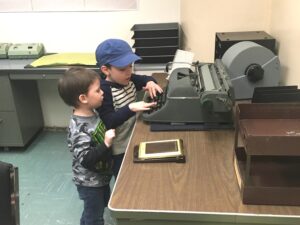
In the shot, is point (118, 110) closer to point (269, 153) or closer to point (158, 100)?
point (158, 100)

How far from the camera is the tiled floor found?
215 centimetres

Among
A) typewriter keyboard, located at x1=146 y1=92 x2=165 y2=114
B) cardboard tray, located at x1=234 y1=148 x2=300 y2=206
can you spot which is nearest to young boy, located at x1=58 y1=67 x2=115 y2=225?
typewriter keyboard, located at x1=146 y1=92 x2=165 y2=114

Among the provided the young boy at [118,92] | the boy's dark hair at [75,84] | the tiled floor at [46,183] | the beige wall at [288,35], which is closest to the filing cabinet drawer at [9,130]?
the tiled floor at [46,183]

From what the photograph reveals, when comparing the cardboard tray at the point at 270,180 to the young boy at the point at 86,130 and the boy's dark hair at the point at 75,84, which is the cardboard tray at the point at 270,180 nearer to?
the young boy at the point at 86,130

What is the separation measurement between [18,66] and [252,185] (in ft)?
7.42

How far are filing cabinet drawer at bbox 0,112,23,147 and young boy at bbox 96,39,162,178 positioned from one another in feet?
4.88

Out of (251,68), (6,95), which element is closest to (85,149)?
(251,68)

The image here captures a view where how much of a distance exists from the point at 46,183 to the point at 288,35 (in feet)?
6.28

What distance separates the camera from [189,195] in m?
1.03

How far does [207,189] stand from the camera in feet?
3.47

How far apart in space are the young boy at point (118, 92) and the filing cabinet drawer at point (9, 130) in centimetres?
149

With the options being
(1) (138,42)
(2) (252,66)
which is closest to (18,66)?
(1) (138,42)

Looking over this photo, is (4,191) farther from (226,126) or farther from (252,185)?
(226,126)

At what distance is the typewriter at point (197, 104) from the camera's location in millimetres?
1364
